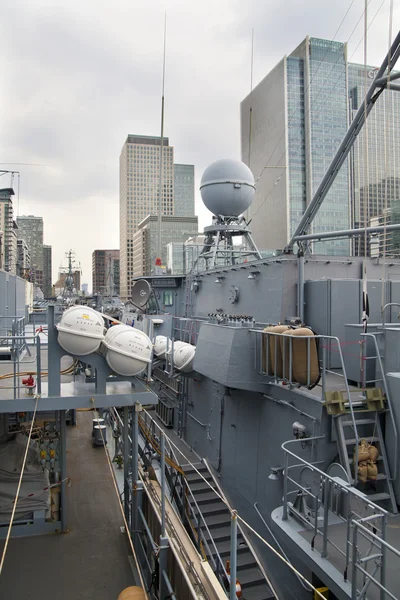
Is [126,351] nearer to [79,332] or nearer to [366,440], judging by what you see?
[79,332]

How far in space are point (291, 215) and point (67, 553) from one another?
59.8 metres

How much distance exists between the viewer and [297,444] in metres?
6.45

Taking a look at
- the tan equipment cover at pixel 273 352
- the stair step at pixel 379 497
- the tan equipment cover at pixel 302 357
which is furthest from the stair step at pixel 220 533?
the tan equipment cover at pixel 302 357

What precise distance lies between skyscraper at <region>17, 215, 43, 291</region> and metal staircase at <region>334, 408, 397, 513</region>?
150 metres

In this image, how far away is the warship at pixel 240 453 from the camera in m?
4.88

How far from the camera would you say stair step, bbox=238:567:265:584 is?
22.4ft

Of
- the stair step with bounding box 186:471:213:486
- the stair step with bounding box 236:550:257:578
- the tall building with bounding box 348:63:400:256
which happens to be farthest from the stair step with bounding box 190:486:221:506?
the tall building with bounding box 348:63:400:256

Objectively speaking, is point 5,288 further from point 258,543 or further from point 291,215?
point 291,215

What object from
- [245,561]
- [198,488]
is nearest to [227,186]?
[198,488]

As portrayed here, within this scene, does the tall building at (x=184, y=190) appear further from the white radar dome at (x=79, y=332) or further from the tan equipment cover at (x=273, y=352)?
the white radar dome at (x=79, y=332)

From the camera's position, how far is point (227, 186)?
45.2ft

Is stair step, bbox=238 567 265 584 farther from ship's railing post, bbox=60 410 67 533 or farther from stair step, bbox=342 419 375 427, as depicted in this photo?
stair step, bbox=342 419 375 427

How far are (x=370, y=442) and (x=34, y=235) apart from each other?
15909 cm

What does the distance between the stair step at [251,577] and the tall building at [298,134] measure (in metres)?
25.0
